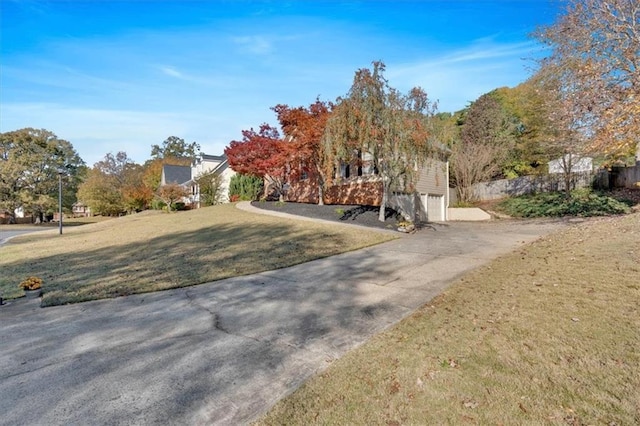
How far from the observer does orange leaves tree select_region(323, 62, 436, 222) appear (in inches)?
510

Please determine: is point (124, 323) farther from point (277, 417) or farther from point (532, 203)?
point (532, 203)

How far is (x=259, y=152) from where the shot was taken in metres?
19.9

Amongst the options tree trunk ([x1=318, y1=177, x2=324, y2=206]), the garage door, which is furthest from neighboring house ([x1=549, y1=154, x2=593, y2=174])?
tree trunk ([x1=318, y1=177, x2=324, y2=206])

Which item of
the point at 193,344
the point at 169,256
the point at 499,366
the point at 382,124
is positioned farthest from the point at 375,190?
the point at 499,366

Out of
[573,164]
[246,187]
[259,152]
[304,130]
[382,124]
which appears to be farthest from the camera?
[246,187]

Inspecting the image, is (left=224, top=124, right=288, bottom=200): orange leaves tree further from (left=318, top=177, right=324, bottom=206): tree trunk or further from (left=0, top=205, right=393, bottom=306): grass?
(left=0, top=205, right=393, bottom=306): grass

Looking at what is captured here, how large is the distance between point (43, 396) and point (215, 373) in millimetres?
1388

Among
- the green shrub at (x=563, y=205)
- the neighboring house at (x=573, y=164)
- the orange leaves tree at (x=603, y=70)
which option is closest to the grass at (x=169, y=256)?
the orange leaves tree at (x=603, y=70)

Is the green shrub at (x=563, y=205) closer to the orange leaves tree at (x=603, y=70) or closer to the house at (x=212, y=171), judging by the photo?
the orange leaves tree at (x=603, y=70)

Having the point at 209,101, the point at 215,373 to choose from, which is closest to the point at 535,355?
the point at 215,373

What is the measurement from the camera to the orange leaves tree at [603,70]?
814cm

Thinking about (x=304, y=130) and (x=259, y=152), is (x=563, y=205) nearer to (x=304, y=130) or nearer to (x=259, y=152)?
(x=304, y=130)

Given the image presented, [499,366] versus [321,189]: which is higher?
[321,189]

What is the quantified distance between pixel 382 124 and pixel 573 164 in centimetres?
1411
